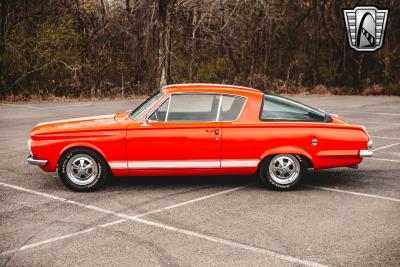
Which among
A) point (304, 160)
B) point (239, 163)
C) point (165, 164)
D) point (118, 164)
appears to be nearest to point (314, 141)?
point (304, 160)

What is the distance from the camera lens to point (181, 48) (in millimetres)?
27328

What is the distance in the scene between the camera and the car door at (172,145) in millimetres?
7375

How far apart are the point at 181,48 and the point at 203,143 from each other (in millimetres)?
20455

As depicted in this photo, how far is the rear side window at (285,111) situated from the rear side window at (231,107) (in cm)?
34

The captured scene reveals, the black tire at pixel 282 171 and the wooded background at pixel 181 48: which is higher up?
the wooded background at pixel 181 48

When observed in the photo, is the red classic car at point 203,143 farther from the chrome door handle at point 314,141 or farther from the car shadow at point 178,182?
the car shadow at point 178,182

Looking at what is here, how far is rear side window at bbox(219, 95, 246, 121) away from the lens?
7.53 meters

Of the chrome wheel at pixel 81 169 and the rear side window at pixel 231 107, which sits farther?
the rear side window at pixel 231 107

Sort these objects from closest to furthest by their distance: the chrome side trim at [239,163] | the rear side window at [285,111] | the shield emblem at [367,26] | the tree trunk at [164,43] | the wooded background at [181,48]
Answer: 1. the chrome side trim at [239,163]
2. the rear side window at [285,111]
3. the wooded background at [181,48]
4. the tree trunk at [164,43]
5. the shield emblem at [367,26]

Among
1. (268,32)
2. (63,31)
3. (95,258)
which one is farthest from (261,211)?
(268,32)

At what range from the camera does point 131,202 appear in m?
7.00

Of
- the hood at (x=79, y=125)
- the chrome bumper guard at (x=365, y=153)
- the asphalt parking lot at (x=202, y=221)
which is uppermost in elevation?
the hood at (x=79, y=125)

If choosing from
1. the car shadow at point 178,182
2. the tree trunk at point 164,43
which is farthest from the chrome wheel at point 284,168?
the tree trunk at point 164,43

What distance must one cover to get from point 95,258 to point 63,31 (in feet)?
70.0
